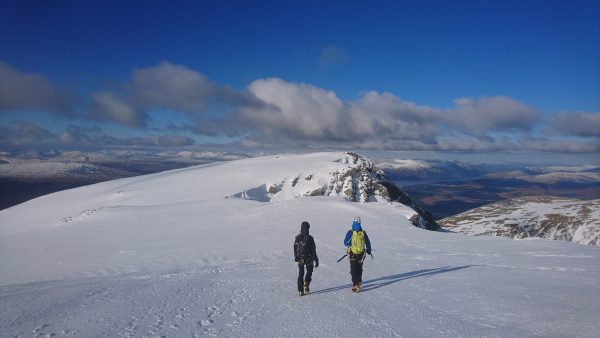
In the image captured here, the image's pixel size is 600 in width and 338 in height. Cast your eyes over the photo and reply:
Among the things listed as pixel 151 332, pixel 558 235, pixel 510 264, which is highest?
pixel 151 332

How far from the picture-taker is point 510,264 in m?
17.2

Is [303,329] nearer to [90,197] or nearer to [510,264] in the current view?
[510,264]

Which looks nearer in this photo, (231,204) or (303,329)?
(303,329)

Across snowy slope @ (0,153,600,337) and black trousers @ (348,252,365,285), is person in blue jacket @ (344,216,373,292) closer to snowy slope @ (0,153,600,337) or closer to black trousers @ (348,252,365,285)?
black trousers @ (348,252,365,285)

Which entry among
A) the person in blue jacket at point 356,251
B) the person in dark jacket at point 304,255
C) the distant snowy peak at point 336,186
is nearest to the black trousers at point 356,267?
the person in blue jacket at point 356,251

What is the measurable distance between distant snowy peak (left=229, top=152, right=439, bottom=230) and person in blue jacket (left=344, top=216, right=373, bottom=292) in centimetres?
3307

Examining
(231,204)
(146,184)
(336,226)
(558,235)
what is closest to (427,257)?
(336,226)

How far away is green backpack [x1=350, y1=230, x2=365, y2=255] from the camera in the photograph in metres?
12.0

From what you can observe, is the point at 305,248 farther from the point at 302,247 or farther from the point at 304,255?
the point at 304,255

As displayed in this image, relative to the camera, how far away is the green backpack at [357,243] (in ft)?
39.3

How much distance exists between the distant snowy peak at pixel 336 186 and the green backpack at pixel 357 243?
109 ft

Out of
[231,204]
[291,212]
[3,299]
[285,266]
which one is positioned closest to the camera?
[3,299]

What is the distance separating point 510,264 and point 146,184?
5403 centimetres

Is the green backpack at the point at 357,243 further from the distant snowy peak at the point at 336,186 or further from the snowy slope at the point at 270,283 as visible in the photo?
the distant snowy peak at the point at 336,186
